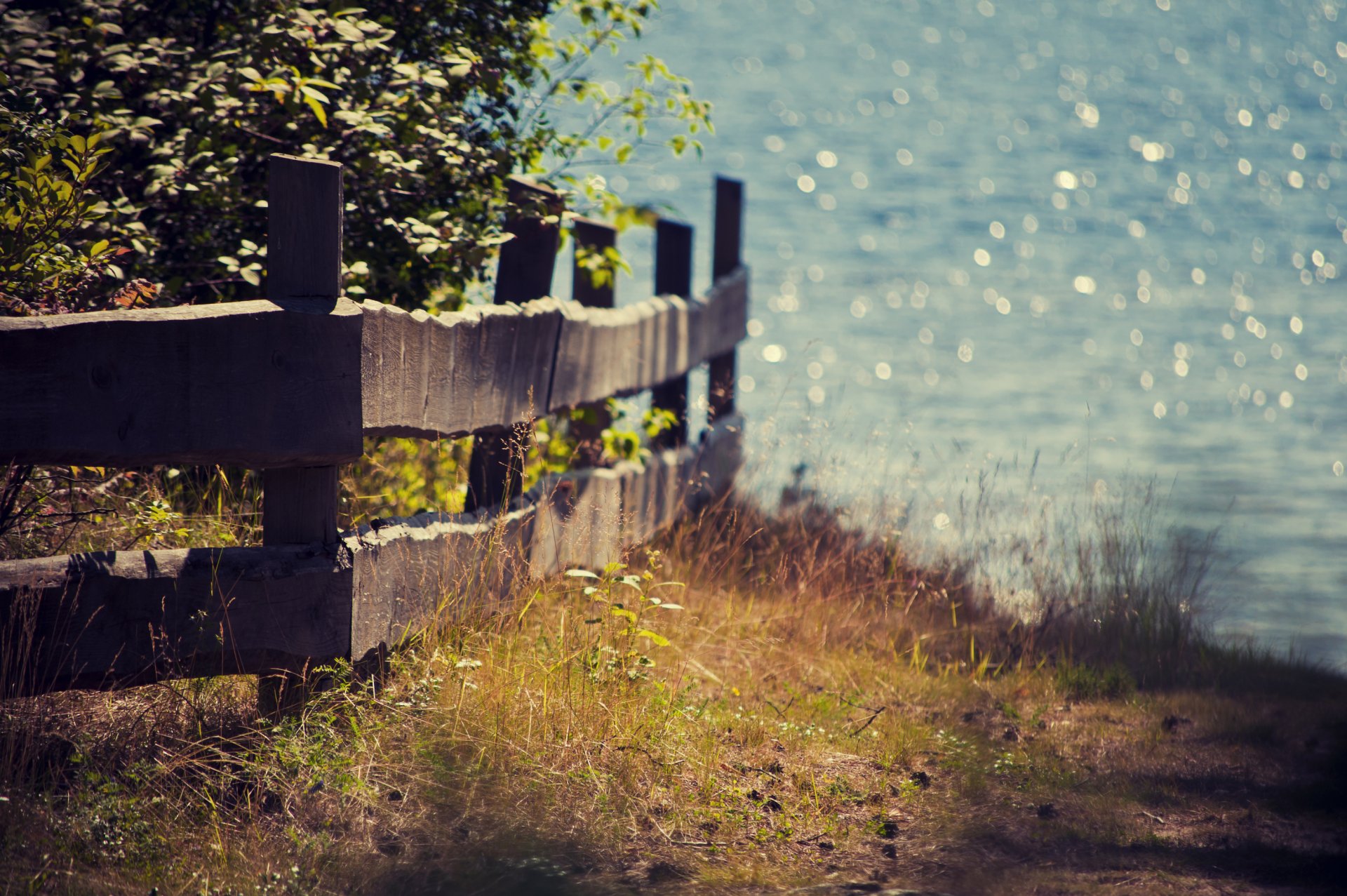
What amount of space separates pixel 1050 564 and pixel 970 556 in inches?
19.2

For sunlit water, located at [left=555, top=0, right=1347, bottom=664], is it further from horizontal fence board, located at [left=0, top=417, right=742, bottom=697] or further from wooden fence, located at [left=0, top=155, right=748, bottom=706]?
horizontal fence board, located at [left=0, top=417, right=742, bottom=697]

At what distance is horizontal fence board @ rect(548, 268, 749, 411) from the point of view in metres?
5.07

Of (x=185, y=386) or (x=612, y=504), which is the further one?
(x=612, y=504)

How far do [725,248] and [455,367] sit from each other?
4.26 meters

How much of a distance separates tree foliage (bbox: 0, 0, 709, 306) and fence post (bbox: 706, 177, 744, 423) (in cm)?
227

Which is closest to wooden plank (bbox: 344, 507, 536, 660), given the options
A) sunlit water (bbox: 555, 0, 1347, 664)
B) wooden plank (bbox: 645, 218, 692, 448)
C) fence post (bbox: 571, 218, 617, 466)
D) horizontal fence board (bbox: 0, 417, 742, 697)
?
horizontal fence board (bbox: 0, 417, 742, 697)

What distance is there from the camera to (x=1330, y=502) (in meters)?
11.0

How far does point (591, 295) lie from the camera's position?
5.86 metres

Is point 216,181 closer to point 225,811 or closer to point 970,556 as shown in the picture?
point 225,811

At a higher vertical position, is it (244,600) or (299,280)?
(299,280)

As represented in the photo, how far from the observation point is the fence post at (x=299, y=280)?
3480 millimetres

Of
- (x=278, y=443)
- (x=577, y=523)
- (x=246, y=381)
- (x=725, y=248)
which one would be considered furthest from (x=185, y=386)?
(x=725, y=248)

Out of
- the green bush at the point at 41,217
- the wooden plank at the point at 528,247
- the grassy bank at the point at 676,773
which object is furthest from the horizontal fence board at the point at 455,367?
the green bush at the point at 41,217

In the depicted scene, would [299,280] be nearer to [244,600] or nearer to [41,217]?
[41,217]
